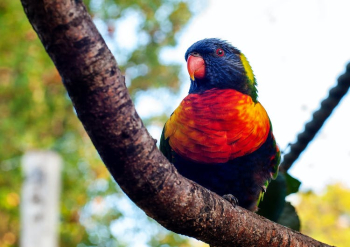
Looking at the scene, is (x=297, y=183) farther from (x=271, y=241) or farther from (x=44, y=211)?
(x=44, y=211)

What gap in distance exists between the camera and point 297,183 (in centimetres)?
201

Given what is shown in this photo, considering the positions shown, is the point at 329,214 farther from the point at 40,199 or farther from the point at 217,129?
the point at 217,129

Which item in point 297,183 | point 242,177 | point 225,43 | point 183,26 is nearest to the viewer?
point 242,177

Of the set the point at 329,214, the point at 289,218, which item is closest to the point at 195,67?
the point at 289,218

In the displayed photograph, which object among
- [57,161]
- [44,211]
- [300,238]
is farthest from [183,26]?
[300,238]

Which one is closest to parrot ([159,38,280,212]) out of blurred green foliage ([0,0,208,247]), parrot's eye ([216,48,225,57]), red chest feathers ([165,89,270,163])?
red chest feathers ([165,89,270,163])

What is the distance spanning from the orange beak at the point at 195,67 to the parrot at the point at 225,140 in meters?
0.01

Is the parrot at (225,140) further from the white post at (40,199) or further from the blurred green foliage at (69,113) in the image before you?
the blurred green foliage at (69,113)

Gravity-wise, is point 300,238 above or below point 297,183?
below

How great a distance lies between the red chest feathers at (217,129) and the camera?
1734 millimetres

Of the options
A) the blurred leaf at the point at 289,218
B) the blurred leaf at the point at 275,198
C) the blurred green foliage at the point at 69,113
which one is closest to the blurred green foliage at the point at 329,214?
the blurred green foliage at the point at 69,113

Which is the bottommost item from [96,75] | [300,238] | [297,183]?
[300,238]

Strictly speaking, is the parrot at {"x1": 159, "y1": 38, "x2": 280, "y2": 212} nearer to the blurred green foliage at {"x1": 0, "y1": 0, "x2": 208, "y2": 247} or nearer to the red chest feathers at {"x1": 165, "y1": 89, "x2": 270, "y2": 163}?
the red chest feathers at {"x1": 165, "y1": 89, "x2": 270, "y2": 163}

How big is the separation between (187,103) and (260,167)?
1.33 ft
